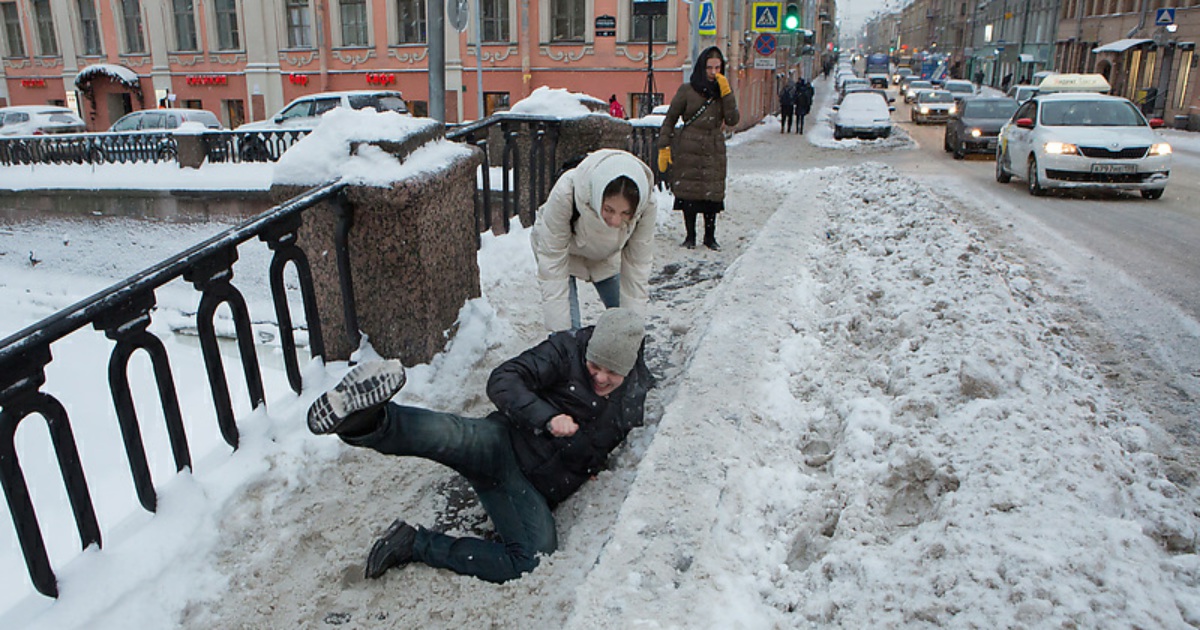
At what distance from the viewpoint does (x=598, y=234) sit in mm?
3770

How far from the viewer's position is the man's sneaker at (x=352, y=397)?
258 centimetres

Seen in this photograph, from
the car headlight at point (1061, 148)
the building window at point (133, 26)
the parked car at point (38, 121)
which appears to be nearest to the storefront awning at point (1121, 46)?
the car headlight at point (1061, 148)

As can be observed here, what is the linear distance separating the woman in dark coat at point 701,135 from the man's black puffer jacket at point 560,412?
4121mm

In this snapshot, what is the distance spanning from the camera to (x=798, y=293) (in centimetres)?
503

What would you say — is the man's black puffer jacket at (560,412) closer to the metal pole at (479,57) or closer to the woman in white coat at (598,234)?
the woman in white coat at (598,234)

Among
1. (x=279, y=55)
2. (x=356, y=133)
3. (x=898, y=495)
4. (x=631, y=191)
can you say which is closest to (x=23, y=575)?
(x=356, y=133)

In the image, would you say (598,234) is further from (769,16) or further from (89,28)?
(89,28)

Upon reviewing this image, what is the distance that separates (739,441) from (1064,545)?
1153 millimetres

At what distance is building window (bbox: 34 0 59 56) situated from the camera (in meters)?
33.4

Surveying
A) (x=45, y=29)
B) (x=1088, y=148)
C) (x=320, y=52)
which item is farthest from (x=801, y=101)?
(x=45, y=29)

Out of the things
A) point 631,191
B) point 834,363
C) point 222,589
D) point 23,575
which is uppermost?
point 631,191

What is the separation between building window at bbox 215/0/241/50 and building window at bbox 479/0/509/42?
32.8 feet

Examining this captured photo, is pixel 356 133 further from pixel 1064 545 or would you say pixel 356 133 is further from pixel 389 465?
pixel 1064 545

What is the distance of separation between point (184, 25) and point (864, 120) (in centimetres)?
2566
